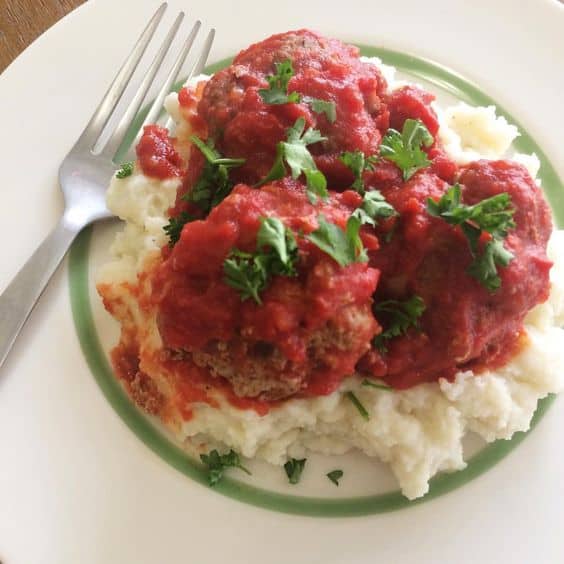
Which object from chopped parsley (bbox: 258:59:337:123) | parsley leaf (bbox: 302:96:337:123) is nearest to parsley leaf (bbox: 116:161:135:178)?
chopped parsley (bbox: 258:59:337:123)

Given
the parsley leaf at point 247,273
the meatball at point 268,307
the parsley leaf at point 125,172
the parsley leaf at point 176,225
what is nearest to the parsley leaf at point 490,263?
the meatball at point 268,307

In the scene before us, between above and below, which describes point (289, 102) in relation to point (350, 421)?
above

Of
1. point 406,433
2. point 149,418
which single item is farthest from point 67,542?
point 406,433

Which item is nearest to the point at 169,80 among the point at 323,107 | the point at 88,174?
the point at 88,174

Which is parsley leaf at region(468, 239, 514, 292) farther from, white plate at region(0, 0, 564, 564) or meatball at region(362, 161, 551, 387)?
white plate at region(0, 0, 564, 564)

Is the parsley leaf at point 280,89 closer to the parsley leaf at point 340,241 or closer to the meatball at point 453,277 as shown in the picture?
the meatball at point 453,277

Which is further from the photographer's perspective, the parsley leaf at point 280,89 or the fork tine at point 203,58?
the fork tine at point 203,58

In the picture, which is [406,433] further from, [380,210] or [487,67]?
[487,67]
